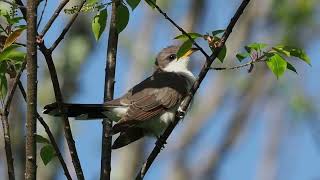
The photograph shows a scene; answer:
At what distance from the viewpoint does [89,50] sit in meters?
8.66

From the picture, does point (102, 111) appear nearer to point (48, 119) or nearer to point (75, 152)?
point (75, 152)

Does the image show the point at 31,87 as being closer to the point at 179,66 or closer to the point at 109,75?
the point at 109,75

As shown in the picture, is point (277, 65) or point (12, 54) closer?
point (12, 54)

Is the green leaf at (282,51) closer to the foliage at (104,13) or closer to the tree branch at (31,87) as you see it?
the foliage at (104,13)

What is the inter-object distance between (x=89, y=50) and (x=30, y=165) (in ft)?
17.9

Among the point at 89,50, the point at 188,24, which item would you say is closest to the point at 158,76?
the point at 89,50

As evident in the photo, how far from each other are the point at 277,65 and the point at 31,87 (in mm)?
1126

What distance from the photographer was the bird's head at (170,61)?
6.11m

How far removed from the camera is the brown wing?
187 inches

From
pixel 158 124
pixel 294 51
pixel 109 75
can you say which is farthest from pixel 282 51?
pixel 158 124

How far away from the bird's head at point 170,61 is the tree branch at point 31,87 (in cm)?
289

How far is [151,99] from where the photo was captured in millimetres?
5043

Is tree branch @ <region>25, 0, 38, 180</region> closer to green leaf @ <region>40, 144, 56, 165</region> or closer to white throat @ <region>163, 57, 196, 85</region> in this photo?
green leaf @ <region>40, 144, 56, 165</region>

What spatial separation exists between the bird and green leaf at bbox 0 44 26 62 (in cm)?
61
